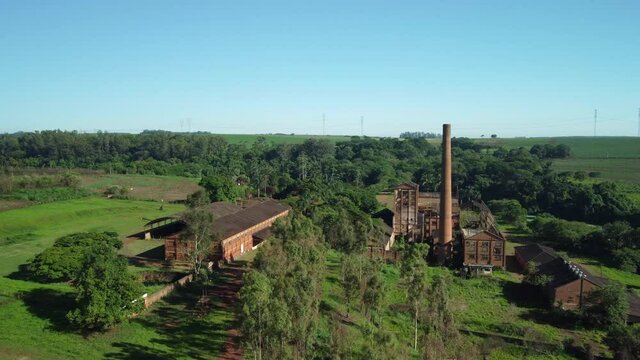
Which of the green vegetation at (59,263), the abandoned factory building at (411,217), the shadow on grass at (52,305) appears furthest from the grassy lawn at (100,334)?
the abandoned factory building at (411,217)

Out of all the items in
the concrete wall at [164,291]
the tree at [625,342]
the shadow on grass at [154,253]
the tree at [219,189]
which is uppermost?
the tree at [219,189]

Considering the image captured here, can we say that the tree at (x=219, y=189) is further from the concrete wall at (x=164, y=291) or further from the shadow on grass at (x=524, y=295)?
the shadow on grass at (x=524, y=295)

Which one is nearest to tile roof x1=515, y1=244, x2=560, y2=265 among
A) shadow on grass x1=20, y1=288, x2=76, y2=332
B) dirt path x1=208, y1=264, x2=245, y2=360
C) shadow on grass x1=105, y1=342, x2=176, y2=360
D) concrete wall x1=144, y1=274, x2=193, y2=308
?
dirt path x1=208, y1=264, x2=245, y2=360

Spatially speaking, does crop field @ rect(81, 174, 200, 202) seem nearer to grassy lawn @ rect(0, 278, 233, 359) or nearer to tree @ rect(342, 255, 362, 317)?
grassy lawn @ rect(0, 278, 233, 359)

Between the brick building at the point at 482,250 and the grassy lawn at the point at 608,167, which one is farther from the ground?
the grassy lawn at the point at 608,167

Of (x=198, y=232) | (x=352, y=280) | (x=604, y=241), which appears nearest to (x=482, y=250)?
(x=604, y=241)

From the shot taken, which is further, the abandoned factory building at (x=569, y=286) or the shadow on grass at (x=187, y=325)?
the abandoned factory building at (x=569, y=286)
